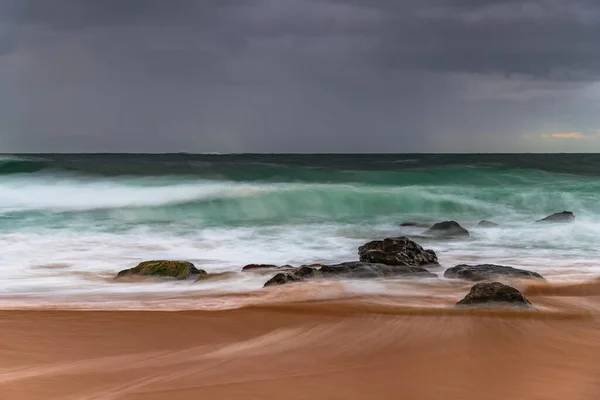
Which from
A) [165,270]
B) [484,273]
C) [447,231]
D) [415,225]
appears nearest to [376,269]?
[484,273]

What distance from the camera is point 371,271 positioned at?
736 centimetres

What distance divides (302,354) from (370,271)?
3323 mm

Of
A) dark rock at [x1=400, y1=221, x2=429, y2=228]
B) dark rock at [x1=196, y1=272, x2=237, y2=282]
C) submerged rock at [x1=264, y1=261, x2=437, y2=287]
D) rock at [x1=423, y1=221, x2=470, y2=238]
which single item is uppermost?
submerged rock at [x1=264, y1=261, x2=437, y2=287]

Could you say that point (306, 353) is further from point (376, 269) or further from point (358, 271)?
point (376, 269)

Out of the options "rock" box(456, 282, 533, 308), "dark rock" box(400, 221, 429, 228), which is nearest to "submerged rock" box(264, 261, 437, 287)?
"rock" box(456, 282, 533, 308)

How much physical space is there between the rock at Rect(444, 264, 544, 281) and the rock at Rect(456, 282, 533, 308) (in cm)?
145

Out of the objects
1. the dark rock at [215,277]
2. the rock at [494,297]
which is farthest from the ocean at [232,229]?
the rock at [494,297]

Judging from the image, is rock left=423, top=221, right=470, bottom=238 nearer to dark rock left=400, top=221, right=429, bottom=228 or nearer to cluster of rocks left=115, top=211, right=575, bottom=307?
dark rock left=400, top=221, right=429, bottom=228

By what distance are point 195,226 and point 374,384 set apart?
11.0 meters

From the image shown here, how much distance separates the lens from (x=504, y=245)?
11.1 m

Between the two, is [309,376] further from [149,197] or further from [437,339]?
[149,197]

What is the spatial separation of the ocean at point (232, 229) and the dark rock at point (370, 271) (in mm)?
378

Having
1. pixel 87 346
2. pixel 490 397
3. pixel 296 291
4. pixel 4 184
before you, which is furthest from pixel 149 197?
pixel 490 397

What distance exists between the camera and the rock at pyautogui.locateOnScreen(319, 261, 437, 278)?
23.9 feet
